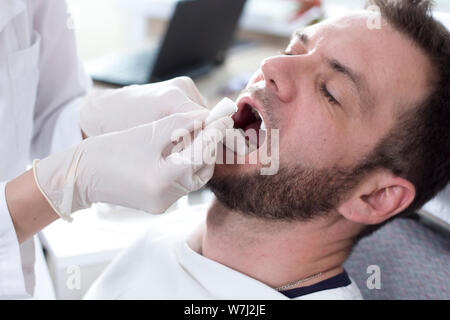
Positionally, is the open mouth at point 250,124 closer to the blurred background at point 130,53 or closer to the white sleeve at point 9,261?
the blurred background at point 130,53

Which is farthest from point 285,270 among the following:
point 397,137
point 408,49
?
point 408,49

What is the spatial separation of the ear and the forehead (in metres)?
0.17

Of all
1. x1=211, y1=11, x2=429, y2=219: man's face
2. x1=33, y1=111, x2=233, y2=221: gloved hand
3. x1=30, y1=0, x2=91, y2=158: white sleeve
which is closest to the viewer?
x1=33, y1=111, x2=233, y2=221: gloved hand

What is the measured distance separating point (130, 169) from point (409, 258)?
78 cm

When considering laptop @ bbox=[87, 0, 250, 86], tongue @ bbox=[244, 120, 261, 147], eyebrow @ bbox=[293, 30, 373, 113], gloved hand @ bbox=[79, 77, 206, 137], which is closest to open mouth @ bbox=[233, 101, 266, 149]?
tongue @ bbox=[244, 120, 261, 147]

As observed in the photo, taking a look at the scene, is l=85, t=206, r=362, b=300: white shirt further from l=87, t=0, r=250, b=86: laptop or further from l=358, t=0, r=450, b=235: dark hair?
l=87, t=0, r=250, b=86: laptop

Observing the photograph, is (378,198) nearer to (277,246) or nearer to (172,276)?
(277,246)

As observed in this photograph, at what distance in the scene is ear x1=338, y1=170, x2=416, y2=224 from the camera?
1137mm

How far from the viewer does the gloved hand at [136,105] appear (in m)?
1.18

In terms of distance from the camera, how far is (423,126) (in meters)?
1.10

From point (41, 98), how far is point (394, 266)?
44.5 inches

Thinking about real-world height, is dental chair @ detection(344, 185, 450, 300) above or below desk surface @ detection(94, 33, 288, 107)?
above

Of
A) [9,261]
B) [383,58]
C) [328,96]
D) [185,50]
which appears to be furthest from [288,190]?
[185,50]
